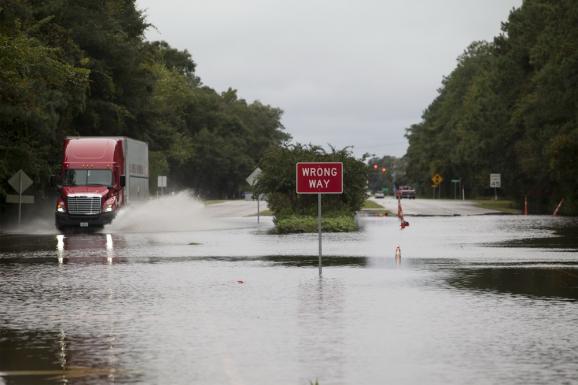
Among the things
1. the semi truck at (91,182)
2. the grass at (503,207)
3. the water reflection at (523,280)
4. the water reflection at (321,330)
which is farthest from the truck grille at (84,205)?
the grass at (503,207)

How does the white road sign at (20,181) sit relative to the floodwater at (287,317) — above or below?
above

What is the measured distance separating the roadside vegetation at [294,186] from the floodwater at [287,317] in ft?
64.5

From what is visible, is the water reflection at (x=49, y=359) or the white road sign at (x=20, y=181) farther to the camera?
the white road sign at (x=20, y=181)

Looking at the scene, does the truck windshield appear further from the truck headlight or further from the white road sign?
the white road sign

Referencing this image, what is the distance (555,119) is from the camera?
67.5m

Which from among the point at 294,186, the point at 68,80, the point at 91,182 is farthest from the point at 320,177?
the point at 68,80

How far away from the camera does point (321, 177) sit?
21.2m

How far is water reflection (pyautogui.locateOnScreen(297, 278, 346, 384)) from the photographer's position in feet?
32.9

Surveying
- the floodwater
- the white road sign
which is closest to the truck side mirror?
the white road sign

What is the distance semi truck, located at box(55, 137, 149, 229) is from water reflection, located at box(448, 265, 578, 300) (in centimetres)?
2232

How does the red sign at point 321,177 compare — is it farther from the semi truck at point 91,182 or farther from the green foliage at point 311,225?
the semi truck at point 91,182

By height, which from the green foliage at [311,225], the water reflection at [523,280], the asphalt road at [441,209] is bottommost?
the water reflection at [523,280]

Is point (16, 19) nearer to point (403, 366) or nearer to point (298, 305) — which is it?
point (298, 305)

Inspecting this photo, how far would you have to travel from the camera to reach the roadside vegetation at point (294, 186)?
47969 mm
